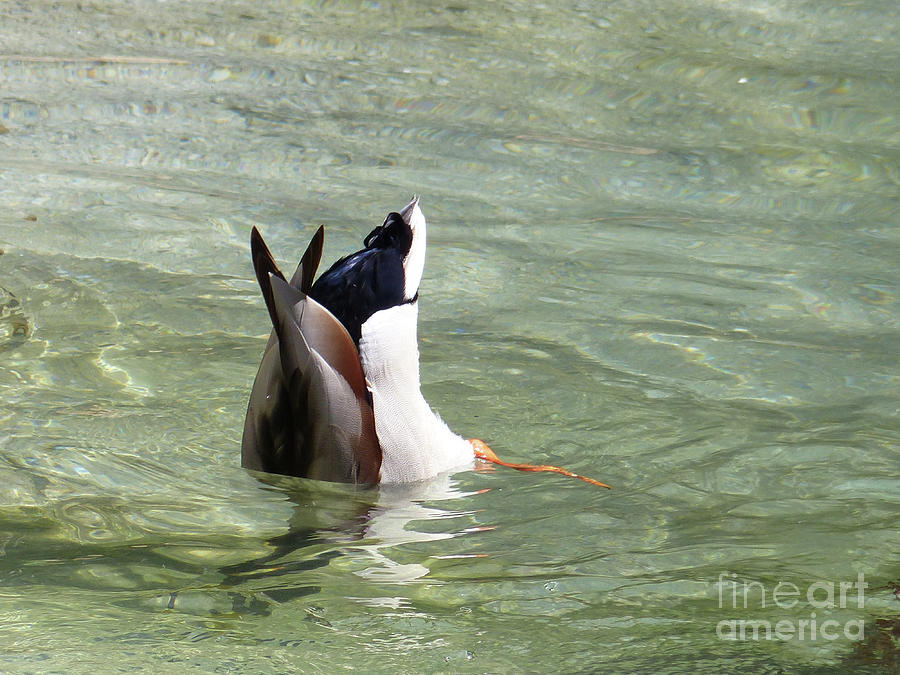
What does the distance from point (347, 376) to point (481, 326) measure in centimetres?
155

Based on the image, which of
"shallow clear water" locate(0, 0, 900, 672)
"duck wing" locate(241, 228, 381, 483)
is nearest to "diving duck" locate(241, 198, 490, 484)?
"duck wing" locate(241, 228, 381, 483)

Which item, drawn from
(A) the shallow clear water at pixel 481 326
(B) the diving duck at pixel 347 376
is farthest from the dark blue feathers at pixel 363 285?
(A) the shallow clear water at pixel 481 326

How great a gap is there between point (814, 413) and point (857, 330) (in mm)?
792

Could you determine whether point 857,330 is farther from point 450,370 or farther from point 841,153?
point 841,153

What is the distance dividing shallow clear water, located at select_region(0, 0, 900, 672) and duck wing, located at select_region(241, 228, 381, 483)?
4.0 inches

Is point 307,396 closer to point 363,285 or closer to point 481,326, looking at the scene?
point 363,285

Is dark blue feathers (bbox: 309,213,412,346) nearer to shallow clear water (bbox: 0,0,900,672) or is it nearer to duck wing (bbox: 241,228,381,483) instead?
duck wing (bbox: 241,228,381,483)

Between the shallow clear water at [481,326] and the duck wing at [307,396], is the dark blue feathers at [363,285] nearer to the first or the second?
the duck wing at [307,396]

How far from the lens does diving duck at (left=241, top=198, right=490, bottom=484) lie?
3.05m

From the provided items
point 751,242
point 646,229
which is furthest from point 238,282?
point 751,242

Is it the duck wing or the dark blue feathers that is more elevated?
the dark blue feathers

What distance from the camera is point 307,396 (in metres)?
3.09

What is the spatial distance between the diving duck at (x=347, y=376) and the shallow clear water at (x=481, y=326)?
0.11 meters

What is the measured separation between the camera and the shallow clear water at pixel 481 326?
2.63 m
